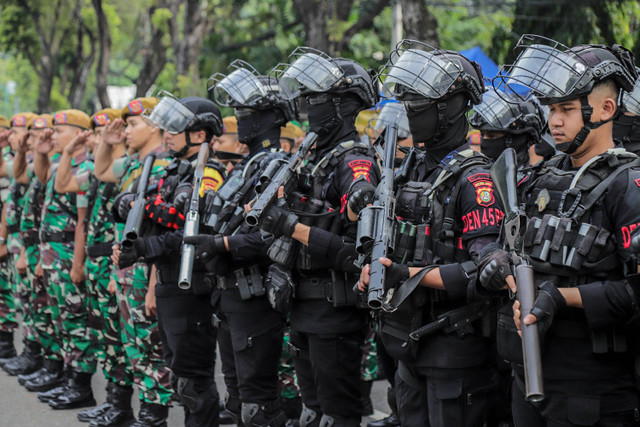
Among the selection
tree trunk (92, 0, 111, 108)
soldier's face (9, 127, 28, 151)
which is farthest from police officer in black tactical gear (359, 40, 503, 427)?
tree trunk (92, 0, 111, 108)

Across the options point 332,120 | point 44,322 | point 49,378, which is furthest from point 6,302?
point 332,120

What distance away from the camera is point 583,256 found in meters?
3.29

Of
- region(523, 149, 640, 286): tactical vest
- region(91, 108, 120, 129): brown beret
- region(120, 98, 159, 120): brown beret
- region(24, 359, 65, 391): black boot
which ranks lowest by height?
region(24, 359, 65, 391): black boot

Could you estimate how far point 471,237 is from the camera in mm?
3797

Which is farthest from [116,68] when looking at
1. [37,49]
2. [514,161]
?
[514,161]

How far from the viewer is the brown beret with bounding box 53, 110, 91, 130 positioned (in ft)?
27.2

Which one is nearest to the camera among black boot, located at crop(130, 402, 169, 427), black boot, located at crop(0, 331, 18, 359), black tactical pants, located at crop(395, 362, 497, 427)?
black tactical pants, located at crop(395, 362, 497, 427)

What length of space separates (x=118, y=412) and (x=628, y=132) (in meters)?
4.34

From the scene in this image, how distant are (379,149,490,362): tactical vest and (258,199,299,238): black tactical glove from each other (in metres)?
0.74

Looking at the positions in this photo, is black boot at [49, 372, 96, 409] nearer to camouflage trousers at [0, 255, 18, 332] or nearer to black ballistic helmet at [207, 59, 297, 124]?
camouflage trousers at [0, 255, 18, 332]

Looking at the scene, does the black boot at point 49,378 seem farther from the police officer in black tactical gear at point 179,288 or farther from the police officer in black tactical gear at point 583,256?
the police officer in black tactical gear at point 583,256

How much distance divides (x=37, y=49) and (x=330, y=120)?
2304 cm

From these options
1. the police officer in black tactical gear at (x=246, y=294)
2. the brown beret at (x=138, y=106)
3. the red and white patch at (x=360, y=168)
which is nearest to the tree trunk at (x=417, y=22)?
the brown beret at (x=138, y=106)

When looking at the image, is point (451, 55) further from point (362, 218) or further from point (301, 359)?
point (301, 359)
